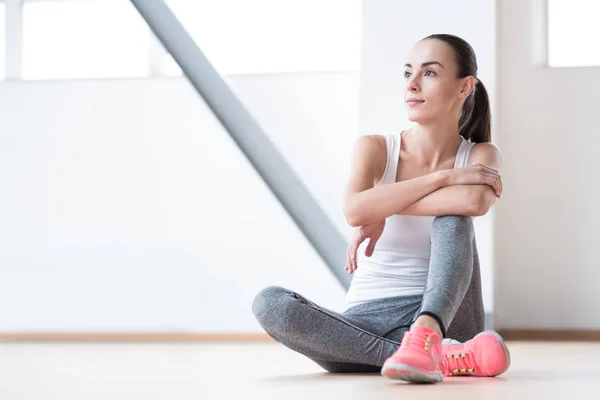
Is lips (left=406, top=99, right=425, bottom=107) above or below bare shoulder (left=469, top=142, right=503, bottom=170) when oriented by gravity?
above

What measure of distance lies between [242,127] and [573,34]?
1.57m

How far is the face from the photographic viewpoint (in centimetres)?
204

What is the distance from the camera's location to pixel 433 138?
6.86ft

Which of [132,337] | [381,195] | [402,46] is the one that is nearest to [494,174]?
[381,195]

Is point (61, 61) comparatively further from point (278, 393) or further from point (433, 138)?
point (278, 393)

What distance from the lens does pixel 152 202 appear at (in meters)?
4.17

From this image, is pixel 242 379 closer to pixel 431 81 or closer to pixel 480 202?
pixel 480 202

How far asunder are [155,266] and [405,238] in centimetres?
235

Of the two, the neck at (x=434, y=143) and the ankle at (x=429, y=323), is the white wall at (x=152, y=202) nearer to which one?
the neck at (x=434, y=143)

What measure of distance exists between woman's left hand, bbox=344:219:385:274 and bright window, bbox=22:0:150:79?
2.54 m

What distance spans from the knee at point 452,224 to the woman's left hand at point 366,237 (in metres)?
0.19

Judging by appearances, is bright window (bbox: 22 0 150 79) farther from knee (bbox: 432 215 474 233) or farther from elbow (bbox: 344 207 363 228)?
knee (bbox: 432 215 474 233)

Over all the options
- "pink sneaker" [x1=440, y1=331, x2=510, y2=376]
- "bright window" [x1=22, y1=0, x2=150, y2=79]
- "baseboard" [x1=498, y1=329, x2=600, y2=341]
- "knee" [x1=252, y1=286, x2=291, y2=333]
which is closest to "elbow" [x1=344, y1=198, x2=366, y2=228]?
"knee" [x1=252, y1=286, x2=291, y2=333]

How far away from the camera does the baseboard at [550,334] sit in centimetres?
394
